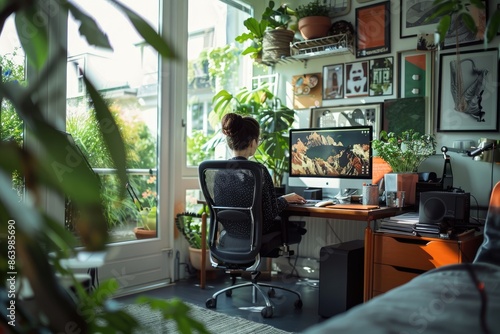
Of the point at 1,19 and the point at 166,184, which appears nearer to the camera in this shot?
the point at 1,19

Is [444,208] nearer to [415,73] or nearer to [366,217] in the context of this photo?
[366,217]

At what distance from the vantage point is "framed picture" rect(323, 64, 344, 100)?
3.68m

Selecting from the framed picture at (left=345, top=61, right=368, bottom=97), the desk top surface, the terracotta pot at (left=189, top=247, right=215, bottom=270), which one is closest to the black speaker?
the desk top surface

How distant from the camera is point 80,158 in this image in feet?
0.87

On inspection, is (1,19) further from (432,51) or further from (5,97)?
(432,51)

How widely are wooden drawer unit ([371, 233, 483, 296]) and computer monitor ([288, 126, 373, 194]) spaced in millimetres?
537

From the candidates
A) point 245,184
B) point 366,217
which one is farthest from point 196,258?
point 366,217

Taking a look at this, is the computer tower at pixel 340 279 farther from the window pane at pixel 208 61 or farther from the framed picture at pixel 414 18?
the framed picture at pixel 414 18

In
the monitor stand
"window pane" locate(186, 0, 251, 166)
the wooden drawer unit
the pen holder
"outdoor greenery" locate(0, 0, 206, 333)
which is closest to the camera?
"outdoor greenery" locate(0, 0, 206, 333)

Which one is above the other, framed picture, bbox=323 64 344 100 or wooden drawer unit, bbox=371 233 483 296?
framed picture, bbox=323 64 344 100

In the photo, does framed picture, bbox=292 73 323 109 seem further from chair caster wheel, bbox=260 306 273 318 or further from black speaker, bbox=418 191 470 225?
chair caster wheel, bbox=260 306 273 318

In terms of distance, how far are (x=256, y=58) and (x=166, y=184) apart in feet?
4.74

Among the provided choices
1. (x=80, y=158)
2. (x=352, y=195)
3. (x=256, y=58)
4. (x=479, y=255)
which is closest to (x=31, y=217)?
(x=80, y=158)

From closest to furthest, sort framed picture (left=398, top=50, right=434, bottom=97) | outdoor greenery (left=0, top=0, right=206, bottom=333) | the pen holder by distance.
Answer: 1. outdoor greenery (left=0, top=0, right=206, bottom=333)
2. the pen holder
3. framed picture (left=398, top=50, right=434, bottom=97)
